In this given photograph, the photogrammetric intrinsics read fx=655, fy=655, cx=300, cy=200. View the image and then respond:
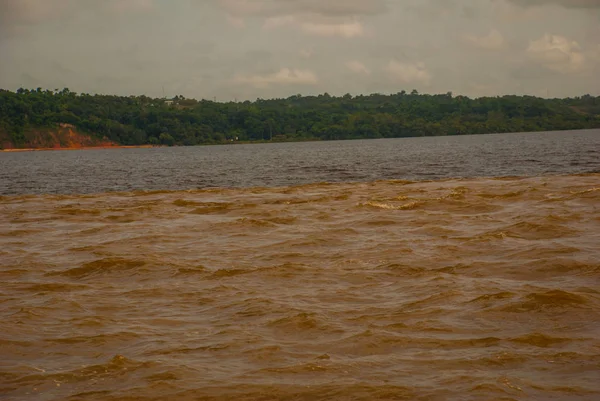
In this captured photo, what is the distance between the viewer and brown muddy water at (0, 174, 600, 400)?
8258mm

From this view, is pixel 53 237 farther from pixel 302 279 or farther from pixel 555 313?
pixel 555 313

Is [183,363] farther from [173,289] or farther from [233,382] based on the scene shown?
[173,289]

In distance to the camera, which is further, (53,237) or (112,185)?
(112,185)

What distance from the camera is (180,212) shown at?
29.4 m

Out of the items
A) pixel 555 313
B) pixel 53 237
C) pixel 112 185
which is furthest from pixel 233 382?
pixel 112 185

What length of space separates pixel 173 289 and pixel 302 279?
9.15 ft

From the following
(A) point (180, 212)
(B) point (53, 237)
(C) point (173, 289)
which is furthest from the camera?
(A) point (180, 212)

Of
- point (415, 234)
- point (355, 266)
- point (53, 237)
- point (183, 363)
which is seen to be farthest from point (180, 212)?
point (183, 363)

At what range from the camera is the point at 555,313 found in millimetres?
10875

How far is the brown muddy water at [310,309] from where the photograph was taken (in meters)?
8.26

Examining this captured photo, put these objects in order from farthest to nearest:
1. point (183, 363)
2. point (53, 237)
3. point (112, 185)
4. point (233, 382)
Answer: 1. point (112, 185)
2. point (53, 237)
3. point (183, 363)
4. point (233, 382)

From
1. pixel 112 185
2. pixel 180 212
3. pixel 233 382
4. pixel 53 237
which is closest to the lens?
pixel 233 382

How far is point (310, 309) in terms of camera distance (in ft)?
38.0

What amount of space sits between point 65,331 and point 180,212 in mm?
18724
